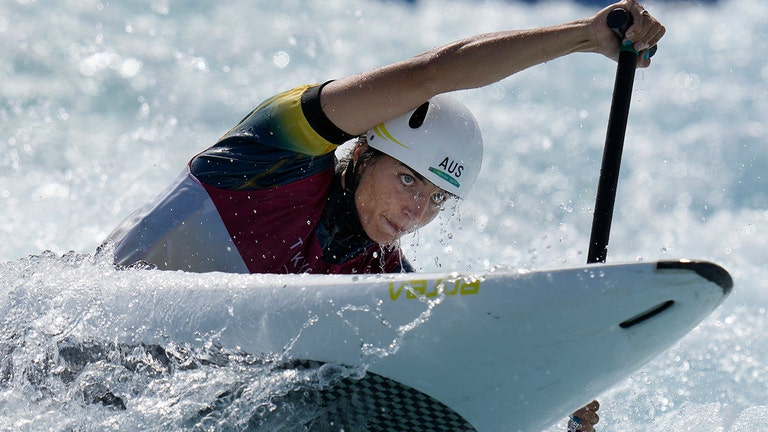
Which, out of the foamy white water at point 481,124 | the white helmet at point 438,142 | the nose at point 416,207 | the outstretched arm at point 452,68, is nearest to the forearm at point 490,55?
the outstretched arm at point 452,68

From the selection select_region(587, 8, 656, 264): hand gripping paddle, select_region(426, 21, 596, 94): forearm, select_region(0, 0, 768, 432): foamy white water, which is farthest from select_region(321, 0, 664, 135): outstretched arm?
select_region(0, 0, 768, 432): foamy white water

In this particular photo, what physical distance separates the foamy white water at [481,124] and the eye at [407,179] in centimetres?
197

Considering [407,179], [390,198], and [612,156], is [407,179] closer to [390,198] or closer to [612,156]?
[390,198]

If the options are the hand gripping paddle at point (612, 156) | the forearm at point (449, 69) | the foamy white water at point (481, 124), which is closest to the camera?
the forearm at point (449, 69)

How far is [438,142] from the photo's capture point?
295cm

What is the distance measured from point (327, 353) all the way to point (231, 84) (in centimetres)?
649

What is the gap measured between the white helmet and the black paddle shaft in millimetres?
439

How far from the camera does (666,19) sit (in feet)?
28.8

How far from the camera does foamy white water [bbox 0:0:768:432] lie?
20.5ft

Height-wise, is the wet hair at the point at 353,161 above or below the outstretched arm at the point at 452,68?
below

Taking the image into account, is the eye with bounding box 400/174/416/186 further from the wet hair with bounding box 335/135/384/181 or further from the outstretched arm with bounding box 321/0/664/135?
the outstretched arm with bounding box 321/0/664/135

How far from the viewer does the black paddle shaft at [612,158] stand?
111 inches

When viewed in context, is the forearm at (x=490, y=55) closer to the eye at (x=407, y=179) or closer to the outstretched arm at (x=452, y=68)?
the outstretched arm at (x=452, y=68)

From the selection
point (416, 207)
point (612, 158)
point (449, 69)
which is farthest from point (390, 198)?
point (612, 158)
